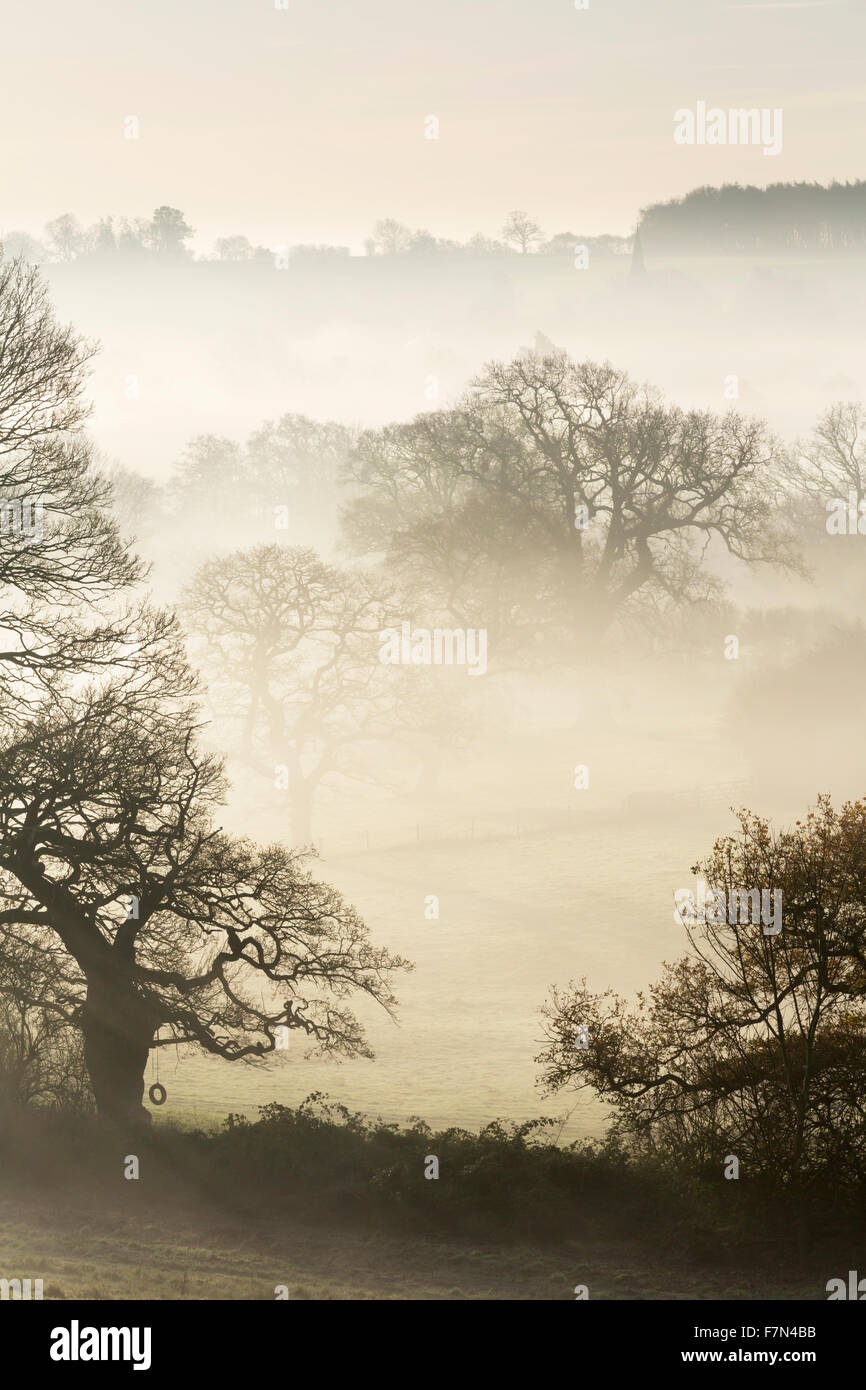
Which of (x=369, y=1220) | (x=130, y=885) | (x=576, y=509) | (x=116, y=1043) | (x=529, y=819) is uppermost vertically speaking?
Result: (x=576, y=509)

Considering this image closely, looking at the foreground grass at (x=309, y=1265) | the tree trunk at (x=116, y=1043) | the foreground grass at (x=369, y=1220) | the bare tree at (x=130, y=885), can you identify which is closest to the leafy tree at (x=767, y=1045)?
the foreground grass at (x=369, y=1220)

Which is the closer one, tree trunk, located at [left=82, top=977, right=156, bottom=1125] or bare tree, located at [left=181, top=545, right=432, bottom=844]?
tree trunk, located at [left=82, top=977, right=156, bottom=1125]

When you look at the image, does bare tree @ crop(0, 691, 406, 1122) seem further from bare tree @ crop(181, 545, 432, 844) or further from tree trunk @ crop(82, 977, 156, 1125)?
bare tree @ crop(181, 545, 432, 844)

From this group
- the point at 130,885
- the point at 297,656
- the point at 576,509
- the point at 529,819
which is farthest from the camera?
the point at 576,509

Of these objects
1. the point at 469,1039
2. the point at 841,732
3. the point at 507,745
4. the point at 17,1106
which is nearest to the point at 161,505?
the point at 507,745

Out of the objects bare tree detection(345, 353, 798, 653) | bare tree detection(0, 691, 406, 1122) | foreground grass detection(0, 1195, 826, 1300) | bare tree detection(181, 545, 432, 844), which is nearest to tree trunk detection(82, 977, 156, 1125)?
bare tree detection(0, 691, 406, 1122)

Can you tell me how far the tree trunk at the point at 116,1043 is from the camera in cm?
2173

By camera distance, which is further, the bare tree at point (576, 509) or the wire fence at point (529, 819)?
the bare tree at point (576, 509)

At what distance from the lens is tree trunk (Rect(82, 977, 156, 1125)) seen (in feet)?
71.3

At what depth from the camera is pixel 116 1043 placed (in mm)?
21984

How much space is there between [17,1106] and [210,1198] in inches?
162

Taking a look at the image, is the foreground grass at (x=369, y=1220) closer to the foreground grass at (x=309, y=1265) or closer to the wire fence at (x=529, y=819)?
the foreground grass at (x=309, y=1265)

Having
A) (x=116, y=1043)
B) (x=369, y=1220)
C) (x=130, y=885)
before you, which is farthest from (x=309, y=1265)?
(x=130, y=885)

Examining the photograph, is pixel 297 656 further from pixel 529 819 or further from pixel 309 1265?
pixel 309 1265
